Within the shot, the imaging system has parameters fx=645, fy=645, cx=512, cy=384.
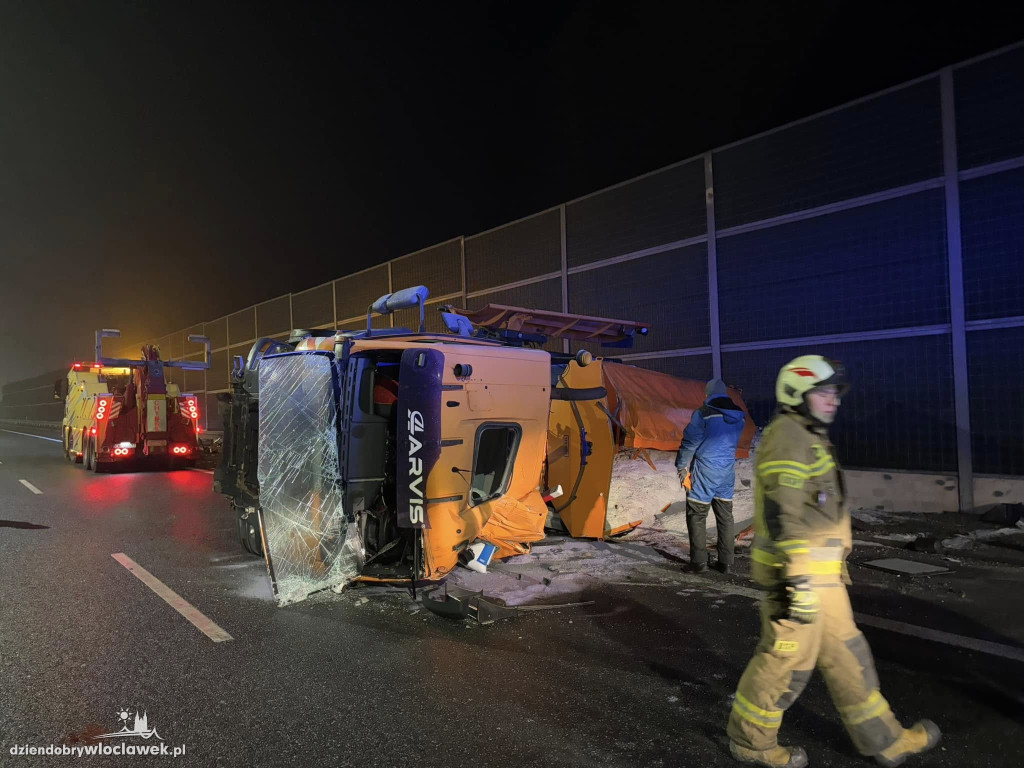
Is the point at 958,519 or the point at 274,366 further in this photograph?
the point at 958,519

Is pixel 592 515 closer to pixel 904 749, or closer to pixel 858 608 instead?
pixel 858 608

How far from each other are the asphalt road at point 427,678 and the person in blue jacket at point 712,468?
355 millimetres

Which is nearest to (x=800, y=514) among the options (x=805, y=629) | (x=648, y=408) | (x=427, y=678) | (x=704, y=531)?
(x=805, y=629)

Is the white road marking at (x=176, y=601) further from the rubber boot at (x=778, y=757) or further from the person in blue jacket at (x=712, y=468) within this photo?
the person in blue jacket at (x=712, y=468)

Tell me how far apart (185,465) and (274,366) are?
13322 mm

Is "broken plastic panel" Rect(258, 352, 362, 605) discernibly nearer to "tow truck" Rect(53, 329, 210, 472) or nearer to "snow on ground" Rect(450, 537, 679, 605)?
"snow on ground" Rect(450, 537, 679, 605)

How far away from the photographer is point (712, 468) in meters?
5.93

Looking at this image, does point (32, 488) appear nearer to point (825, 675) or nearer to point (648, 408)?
point (648, 408)

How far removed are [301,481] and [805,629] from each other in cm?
392

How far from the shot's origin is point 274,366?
537 cm

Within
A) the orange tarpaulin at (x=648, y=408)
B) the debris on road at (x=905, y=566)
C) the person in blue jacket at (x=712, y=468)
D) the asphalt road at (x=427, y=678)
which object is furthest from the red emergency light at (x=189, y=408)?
the debris on road at (x=905, y=566)

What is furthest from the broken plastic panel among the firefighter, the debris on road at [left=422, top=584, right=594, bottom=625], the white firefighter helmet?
the white firefighter helmet

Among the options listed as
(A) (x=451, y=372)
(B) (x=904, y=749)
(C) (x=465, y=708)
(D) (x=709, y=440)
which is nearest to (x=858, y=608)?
(D) (x=709, y=440)

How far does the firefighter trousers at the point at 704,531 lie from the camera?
5.94 metres
